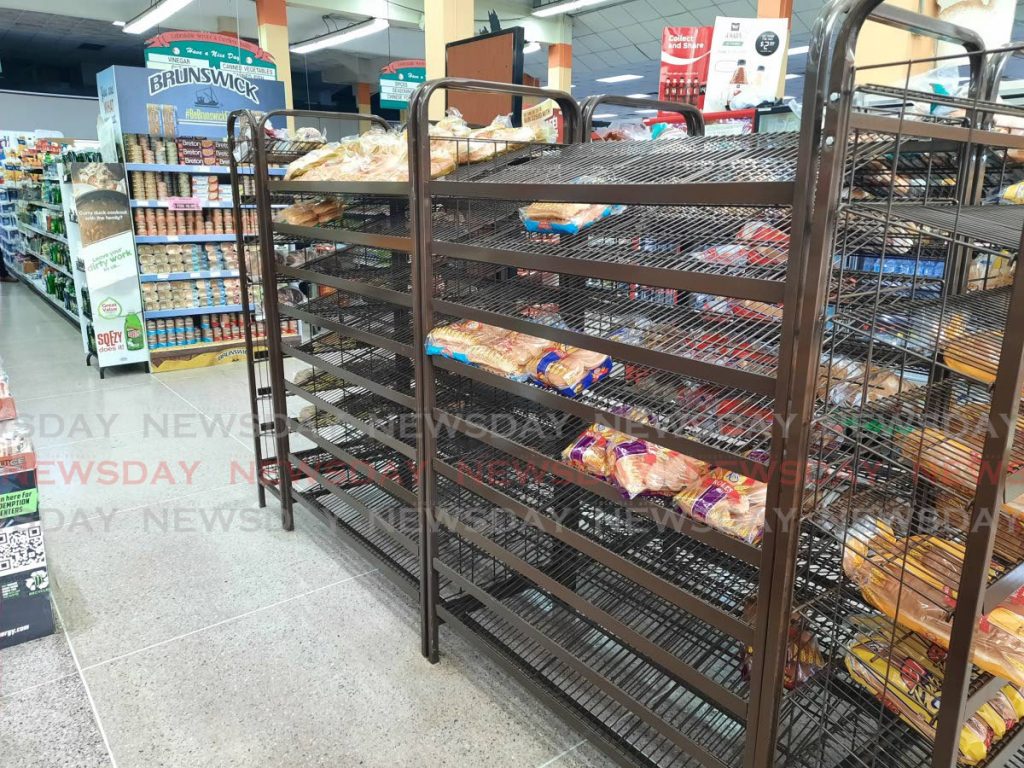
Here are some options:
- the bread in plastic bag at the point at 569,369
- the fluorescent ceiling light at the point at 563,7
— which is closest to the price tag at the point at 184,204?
the bread in plastic bag at the point at 569,369

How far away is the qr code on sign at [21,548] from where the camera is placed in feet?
8.06

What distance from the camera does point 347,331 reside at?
2658mm

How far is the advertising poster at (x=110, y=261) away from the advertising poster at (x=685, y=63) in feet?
14.3

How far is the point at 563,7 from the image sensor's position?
11.3m

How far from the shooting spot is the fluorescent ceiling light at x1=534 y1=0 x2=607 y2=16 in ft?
36.1

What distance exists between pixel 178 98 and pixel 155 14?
253 inches

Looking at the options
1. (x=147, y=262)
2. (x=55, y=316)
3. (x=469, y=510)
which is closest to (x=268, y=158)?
(x=469, y=510)

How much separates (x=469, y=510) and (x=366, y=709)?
0.68 meters

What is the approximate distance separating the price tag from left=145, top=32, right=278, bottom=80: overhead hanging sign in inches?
82.3

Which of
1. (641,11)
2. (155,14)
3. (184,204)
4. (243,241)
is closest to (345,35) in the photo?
(155,14)

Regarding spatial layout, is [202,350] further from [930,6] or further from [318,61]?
[318,61]

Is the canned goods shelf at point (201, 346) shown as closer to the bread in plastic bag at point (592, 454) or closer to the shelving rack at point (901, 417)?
the bread in plastic bag at point (592, 454)

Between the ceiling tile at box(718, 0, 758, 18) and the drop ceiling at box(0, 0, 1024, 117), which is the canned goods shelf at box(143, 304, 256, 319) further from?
the ceiling tile at box(718, 0, 758, 18)

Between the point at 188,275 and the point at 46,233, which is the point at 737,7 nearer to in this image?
the point at 188,275
